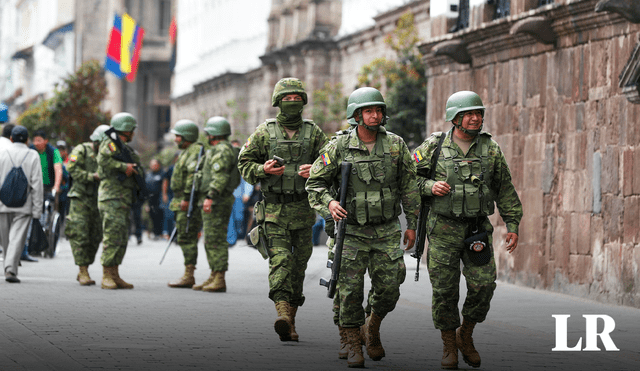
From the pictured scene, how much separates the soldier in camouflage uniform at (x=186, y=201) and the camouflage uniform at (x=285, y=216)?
418 centimetres

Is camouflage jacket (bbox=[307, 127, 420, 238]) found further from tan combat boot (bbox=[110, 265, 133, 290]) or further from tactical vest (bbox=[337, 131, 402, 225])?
tan combat boot (bbox=[110, 265, 133, 290])

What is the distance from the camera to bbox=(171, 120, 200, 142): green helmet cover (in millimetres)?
13602

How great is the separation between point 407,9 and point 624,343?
61.1 ft

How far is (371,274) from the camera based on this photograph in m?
7.86

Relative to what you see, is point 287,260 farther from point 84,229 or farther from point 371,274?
point 84,229

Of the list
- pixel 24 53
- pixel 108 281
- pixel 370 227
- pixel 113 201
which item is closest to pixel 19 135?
pixel 113 201

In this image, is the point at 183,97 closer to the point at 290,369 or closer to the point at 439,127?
the point at 439,127

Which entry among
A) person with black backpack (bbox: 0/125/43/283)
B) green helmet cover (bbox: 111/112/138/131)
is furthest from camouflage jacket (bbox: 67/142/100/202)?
green helmet cover (bbox: 111/112/138/131)

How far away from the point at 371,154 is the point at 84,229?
255 inches

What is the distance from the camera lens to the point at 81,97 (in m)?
31.8

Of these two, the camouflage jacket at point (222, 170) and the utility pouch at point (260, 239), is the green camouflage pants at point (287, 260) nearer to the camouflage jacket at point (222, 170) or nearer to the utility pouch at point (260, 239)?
the utility pouch at point (260, 239)

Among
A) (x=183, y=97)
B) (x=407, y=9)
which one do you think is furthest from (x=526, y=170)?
(x=183, y=97)

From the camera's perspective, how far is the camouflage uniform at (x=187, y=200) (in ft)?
43.8

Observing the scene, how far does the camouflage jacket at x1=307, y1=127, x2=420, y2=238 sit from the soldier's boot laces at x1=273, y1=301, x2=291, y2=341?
110 centimetres
